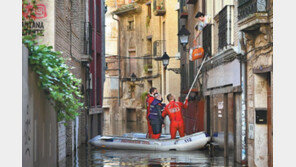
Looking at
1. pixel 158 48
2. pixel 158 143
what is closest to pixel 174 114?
pixel 158 143

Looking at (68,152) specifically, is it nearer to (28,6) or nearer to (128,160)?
(128,160)

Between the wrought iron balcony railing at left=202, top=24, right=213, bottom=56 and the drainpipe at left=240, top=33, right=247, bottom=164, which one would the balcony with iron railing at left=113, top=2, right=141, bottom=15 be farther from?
the drainpipe at left=240, top=33, right=247, bottom=164

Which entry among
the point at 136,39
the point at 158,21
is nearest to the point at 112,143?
the point at 158,21

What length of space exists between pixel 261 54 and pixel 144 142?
810cm

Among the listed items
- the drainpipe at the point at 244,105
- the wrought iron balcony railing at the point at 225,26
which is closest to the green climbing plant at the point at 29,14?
the drainpipe at the point at 244,105

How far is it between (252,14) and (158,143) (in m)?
8.54

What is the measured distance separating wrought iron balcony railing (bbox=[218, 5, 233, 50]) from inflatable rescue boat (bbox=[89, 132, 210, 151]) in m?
3.24

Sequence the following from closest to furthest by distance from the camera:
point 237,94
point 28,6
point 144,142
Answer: point 28,6
point 237,94
point 144,142

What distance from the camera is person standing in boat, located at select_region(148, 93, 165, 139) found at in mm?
21938

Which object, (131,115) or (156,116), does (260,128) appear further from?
(131,115)

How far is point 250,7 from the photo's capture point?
12516 millimetres

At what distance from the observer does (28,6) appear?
1366 cm

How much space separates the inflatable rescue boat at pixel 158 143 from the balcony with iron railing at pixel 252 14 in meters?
6.94

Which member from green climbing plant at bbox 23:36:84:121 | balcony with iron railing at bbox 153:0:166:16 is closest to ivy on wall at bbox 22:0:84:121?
green climbing plant at bbox 23:36:84:121
